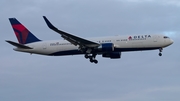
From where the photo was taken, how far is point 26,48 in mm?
78625

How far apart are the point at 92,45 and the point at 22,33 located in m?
12.6

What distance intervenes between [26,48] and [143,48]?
1707 centimetres

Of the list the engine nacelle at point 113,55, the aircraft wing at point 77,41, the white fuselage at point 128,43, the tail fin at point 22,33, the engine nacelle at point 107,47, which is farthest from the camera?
the tail fin at point 22,33

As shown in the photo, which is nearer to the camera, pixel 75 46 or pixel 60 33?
pixel 60 33

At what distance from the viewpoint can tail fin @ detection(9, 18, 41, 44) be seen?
8075cm

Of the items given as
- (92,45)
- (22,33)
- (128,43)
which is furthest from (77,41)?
(22,33)

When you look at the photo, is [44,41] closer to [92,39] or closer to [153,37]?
[92,39]

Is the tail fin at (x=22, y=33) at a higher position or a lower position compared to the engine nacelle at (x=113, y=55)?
higher

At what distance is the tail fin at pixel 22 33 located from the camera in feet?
265

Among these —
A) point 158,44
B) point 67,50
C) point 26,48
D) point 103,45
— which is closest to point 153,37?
point 158,44

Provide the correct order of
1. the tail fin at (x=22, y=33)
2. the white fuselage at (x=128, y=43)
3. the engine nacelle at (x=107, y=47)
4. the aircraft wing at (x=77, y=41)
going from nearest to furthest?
the aircraft wing at (x=77, y=41) → the engine nacelle at (x=107, y=47) → the white fuselage at (x=128, y=43) → the tail fin at (x=22, y=33)

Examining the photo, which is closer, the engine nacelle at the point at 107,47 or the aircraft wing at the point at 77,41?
the aircraft wing at the point at 77,41

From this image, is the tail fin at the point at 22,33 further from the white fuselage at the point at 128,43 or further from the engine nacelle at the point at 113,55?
the engine nacelle at the point at 113,55

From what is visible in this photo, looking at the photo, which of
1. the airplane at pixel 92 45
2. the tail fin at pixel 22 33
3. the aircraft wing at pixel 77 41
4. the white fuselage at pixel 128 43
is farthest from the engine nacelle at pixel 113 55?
the tail fin at pixel 22 33
